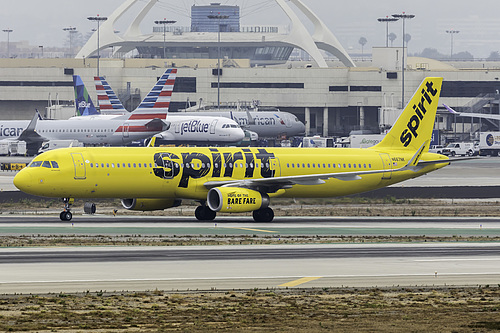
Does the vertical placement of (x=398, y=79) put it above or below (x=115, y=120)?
above

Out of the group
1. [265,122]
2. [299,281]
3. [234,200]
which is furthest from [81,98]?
[299,281]

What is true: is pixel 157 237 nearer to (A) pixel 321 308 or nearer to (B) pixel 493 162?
(A) pixel 321 308

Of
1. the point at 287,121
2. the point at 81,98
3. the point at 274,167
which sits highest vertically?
the point at 81,98

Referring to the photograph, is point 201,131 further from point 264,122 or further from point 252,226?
point 252,226

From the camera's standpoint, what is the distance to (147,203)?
55.8 metres

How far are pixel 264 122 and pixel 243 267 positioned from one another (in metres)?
119

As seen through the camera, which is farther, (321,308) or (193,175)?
(193,175)

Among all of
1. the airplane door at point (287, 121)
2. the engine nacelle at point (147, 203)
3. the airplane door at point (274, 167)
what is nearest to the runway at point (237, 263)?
the engine nacelle at point (147, 203)

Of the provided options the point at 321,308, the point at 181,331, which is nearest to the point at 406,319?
the point at 321,308

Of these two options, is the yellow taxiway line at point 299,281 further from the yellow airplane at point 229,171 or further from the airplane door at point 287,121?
the airplane door at point 287,121

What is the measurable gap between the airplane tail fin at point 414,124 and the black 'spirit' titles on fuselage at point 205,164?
29.4ft

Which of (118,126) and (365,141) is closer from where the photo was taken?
(118,126)

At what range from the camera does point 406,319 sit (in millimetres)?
25531

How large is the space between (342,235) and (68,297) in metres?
21.8
